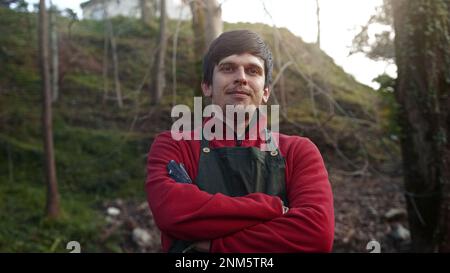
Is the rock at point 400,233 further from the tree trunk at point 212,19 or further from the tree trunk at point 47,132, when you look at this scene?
the tree trunk at point 47,132

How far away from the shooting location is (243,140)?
2.01 meters

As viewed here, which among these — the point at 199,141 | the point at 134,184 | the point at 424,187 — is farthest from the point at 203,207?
the point at 134,184

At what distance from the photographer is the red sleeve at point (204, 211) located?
5.84ft

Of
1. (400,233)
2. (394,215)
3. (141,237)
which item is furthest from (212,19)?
(394,215)

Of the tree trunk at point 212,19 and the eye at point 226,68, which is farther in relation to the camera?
the tree trunk at point 212,19

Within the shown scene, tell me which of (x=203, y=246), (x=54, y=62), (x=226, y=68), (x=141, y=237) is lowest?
(x=141, y=237)

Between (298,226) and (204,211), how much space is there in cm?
37

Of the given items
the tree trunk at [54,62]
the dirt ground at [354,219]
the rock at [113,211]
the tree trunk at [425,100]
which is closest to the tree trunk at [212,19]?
the tree trunk at [425,100]

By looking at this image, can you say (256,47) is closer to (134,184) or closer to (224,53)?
(224,53)

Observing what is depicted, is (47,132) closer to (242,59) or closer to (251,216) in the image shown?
(242,59)

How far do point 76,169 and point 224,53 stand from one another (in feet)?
34.4

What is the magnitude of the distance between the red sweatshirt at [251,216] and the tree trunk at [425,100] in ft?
13.4

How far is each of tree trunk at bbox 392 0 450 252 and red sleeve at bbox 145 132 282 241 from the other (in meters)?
4.29

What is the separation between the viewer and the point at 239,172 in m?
1.89
